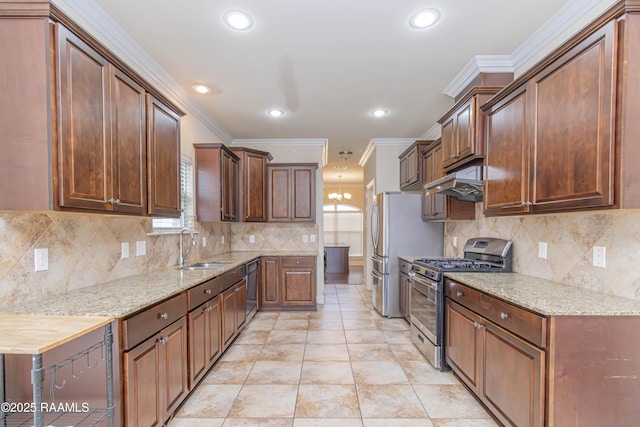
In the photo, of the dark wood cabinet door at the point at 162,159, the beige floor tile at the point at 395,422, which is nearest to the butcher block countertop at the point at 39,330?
the dark wood cabinet door at the point at 162,159

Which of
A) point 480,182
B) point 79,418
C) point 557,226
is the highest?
point 480,182

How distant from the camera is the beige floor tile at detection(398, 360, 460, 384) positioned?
98.0 inches

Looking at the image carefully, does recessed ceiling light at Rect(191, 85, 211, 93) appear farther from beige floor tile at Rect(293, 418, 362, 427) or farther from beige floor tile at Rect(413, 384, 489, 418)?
beige floor tile at Rect(413, 384, 489, 418)

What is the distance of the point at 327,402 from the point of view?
2.20 meters

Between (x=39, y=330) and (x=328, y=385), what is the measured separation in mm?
1945

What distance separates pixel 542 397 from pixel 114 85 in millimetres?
2849

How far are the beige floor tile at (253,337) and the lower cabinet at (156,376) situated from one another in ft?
4.01

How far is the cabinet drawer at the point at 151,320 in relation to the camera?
1.47 m

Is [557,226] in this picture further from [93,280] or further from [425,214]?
[93,280]

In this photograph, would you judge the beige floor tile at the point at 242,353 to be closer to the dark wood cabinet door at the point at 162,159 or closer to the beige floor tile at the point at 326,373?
the beige floor tile at the point at 326,373

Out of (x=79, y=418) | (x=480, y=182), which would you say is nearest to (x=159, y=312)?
(x=79, y=418)

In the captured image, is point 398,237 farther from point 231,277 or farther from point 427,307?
point 231,277

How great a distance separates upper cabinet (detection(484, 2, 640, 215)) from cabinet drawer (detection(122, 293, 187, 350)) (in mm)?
2355

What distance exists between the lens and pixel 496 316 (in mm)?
1862
